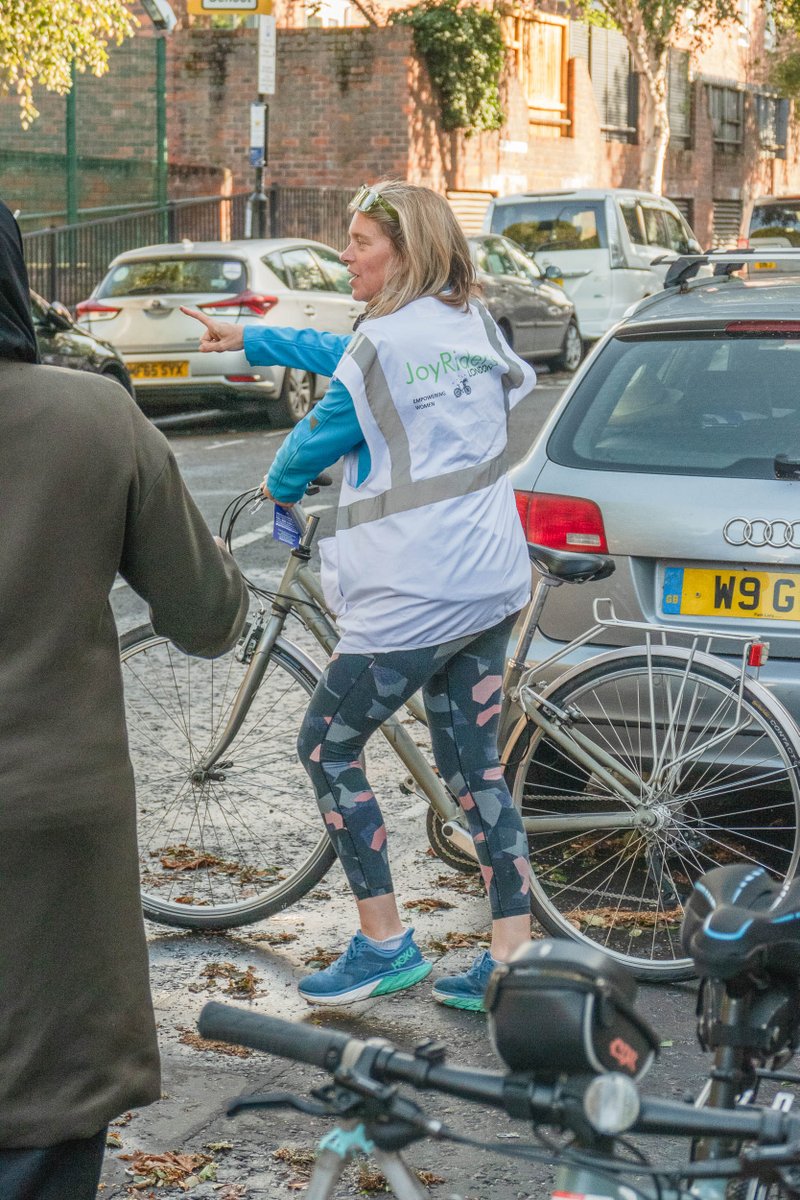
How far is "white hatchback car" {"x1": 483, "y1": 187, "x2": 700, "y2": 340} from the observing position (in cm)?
2133

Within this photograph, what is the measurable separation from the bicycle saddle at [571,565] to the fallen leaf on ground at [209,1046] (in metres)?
1.33

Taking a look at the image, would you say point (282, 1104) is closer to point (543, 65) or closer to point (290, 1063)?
point (290, 1063)

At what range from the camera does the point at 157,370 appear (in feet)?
51.0

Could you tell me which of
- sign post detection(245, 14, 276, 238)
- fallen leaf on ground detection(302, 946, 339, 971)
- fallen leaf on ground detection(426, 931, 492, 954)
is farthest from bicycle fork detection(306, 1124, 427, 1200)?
sign post detection(245, 14, 276, 238)

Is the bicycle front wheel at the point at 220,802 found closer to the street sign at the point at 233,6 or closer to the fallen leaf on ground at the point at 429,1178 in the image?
the fallen leaf on ground at the point at 429,1178

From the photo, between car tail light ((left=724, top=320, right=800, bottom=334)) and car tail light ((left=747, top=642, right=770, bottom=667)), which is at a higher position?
car tail light ((left=724, top=320, right=800, bottom=334))

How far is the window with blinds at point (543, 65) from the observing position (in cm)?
3069

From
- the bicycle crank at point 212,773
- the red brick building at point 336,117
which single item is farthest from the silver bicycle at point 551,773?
the red brick building at point 336,117

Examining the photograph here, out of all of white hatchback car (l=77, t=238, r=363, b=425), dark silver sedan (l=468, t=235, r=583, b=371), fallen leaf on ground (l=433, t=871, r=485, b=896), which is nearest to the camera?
fallen leaf on ground (l=433, t=871, r=485, b=896)

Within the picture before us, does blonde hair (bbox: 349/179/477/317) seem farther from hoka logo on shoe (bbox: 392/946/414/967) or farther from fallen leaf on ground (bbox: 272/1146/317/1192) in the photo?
fallen leaf on ground (bbox: 272/1146/317/1192)

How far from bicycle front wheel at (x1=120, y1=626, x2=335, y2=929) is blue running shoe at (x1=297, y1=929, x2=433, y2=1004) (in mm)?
413

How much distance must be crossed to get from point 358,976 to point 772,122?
143 ft

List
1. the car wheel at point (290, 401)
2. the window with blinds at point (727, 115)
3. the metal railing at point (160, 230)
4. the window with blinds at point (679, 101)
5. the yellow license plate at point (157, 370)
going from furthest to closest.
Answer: the window with blinds at point (727, 115), the window with blinds at point (679, 101), the metal railing at point (160, 230), the car wheel at point (290, 401), the yellow license plate at point (157, 370)

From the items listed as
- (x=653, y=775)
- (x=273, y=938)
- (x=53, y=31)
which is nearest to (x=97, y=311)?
(x=53, y=31)
